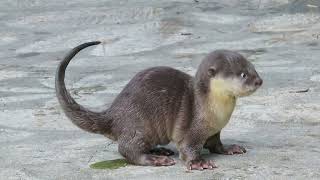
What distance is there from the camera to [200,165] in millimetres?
4535

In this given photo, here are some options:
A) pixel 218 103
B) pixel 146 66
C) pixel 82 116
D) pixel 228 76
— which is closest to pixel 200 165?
pixel 218 103

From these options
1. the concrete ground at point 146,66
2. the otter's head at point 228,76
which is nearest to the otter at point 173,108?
the otter's head at point 228,76

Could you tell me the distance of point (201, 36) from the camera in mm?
9562

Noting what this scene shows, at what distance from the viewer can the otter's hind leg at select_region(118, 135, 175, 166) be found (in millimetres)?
4645

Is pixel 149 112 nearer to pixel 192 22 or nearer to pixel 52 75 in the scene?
pixel 52 75

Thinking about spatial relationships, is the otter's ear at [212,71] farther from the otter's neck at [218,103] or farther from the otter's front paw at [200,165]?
the otter's front paw at [200,165]

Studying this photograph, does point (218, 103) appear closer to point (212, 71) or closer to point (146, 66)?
point (212, 71)

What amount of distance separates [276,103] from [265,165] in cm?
181

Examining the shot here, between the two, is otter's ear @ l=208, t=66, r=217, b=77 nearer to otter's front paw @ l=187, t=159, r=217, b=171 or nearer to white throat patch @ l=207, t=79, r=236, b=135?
white throat patch @ l=207, t=79, r=236, b=135

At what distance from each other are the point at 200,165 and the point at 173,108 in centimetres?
37

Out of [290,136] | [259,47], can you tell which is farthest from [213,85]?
[259,47]

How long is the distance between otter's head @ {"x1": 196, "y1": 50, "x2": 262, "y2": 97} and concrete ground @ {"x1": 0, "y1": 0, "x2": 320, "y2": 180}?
1.40 ft

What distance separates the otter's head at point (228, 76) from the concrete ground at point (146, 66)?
0.43 meters

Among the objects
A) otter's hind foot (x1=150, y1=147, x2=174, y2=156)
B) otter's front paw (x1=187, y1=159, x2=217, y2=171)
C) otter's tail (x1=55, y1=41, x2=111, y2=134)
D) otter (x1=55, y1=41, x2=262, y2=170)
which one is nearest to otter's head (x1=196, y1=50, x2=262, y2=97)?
otter (x1=55, y1=41, x2=262, y2=170)
